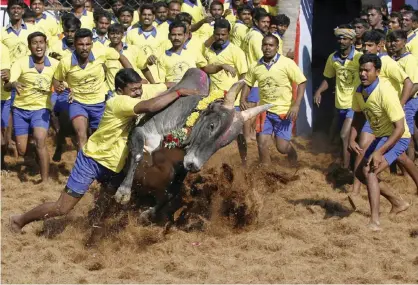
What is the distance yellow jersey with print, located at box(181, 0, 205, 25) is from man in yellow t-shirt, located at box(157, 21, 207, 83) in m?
2.07

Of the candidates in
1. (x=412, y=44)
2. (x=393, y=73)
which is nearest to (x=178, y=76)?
(x=393, y=73)

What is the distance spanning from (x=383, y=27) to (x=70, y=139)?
16.1ft

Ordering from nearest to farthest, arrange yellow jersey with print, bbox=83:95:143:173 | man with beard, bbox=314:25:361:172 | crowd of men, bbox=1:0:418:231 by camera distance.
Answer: yellow jersey with print, bbox=83:95:143:173
crowd of men, bbox=1:0:418:231
man with beard, bbox=314:25:361:172

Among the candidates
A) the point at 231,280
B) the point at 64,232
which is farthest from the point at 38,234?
the point at 231,280

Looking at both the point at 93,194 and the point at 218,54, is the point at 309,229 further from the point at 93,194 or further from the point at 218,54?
the point at 218,54

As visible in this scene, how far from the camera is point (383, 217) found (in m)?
10.2

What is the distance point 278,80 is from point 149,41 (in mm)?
2395

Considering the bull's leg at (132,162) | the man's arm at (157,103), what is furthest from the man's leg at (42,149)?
the man's arm at (157,103)

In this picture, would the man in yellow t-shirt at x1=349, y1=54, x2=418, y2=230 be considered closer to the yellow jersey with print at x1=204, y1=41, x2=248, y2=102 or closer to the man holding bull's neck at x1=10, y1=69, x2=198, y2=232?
the man holding bull's neck at x1=10, y1=69, x2=198, y2=232

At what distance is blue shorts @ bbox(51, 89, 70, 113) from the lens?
13.0m

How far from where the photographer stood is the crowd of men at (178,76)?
9.42 metres

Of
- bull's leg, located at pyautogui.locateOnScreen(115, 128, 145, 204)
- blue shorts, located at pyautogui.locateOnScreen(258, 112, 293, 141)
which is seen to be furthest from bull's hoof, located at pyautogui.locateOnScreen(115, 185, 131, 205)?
blue shorts, located at pyautogui.locateOnScreen(258, 112, 293, 141)

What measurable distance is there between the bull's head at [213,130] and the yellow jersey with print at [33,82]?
10.9ft

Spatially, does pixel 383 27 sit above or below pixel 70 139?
above
